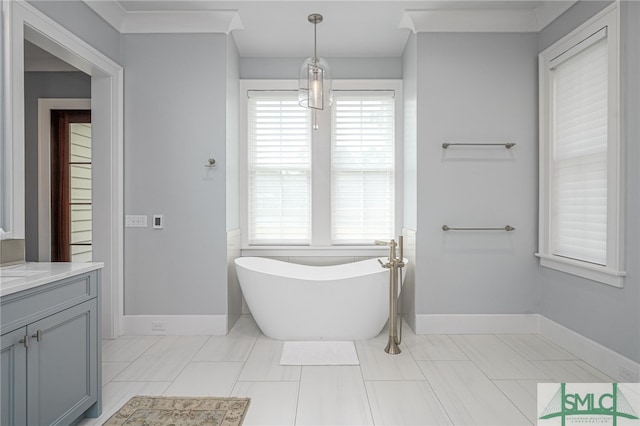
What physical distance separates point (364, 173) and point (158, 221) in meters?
2.06

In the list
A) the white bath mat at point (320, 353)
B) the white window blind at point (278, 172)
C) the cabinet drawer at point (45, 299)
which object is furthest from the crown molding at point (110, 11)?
the white bath mat at point (320, 353)

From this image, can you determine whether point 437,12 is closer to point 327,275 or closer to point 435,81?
point 435,81

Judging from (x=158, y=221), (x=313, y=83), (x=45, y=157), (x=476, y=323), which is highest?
(x=313, y=83)

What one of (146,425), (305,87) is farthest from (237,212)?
(146,425)

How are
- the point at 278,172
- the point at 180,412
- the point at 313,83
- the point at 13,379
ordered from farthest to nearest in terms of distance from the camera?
the point at 278,172, the point at 313,83, the point at 180,412, the point at 13,379

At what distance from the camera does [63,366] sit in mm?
1873

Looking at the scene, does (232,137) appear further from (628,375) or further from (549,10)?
(628,375)

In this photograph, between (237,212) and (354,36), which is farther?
(237,212)

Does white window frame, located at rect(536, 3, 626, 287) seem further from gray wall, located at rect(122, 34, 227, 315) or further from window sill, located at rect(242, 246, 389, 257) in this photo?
gray wall, located at rect(122, 34, 227, 315)

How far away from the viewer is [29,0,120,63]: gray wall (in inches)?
103

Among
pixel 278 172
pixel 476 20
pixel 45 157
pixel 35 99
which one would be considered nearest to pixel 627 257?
pixel 476 20

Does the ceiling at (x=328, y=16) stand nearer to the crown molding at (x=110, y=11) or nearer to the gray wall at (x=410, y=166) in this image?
the crown molding at (x=110, y=11)

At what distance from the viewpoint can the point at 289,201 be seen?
424 centimetres

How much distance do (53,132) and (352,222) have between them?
3260 millimetres
